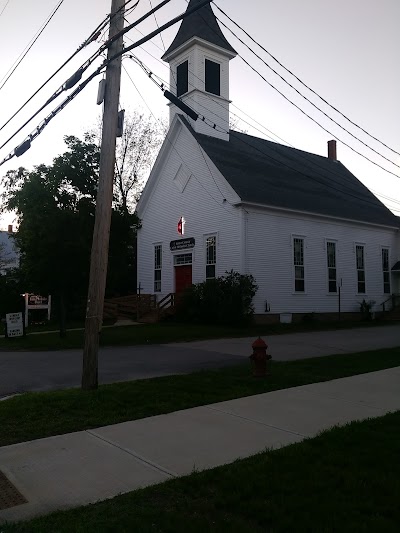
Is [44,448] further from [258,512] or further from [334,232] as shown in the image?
[334,232]

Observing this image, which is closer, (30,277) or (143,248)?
(30,277)

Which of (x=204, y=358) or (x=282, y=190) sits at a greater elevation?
(x=282, y=190)

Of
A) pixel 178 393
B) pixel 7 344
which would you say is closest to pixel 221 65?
pixel 7 344

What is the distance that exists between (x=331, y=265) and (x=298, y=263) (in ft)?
9.22

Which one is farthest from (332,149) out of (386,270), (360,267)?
(360,267)

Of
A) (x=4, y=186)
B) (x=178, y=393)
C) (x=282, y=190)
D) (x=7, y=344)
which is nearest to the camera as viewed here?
(x=178, y=393)

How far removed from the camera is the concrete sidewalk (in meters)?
4.30

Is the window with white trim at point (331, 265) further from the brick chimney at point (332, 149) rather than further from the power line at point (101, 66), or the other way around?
the power line at point (101, 66)

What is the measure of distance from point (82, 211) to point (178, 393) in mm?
11567

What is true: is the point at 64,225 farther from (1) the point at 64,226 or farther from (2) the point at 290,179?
(2) the point at 290,179

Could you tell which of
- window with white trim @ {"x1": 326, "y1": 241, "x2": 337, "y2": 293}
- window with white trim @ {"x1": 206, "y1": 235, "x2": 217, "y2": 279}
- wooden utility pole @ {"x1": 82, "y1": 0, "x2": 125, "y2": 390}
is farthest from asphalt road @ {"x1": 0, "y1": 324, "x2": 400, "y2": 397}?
window with white trim @ {"x1": 326, "y1": 241, "x2": 337, "y2": 293}

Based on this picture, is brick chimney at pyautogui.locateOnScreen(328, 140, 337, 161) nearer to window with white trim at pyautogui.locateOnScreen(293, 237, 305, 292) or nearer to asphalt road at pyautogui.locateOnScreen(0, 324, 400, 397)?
window with white trim at pyautogui.locateOnScreen(293, 237, 305, 292)

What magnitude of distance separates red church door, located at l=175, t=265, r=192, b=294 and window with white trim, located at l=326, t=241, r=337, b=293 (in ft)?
25.4

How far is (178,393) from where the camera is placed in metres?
7.91
